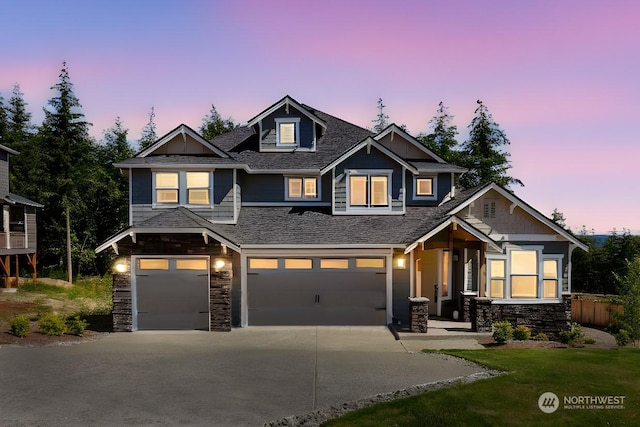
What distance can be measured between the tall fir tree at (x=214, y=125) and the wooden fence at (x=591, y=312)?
1185 inches

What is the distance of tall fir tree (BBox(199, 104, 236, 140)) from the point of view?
38572mm

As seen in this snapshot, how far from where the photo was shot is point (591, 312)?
19266 mm

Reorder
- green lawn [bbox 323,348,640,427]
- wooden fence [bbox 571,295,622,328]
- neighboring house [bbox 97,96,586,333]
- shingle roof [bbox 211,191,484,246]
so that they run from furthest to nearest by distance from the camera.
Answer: wooden fence [bbox 571,295,622,328] → shingle roof [bbox 211,191,484,246] → neighboring house [bbox 97,96,586,333] → green lawn [bbox 323,348,640,427]

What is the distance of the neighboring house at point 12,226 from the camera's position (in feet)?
86.8

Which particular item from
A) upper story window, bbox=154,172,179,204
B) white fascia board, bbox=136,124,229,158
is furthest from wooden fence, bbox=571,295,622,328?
upper story window, bbox=154,172,179,204

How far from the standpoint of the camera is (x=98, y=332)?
1533 cm

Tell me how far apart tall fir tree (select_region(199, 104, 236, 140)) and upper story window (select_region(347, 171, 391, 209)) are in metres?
22.3

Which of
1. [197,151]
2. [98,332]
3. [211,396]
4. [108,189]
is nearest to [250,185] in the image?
[197,151]

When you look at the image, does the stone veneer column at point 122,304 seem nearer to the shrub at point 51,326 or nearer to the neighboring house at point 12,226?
the shrub at point 51,326

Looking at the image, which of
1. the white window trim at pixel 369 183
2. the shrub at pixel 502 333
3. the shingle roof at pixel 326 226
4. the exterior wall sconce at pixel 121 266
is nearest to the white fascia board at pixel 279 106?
the white window trim at pixel 369 183

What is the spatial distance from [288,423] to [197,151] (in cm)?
1306

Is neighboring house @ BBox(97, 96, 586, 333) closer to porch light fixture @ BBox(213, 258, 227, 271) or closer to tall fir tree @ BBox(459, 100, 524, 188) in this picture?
porch light fixture @ BBox(213, 258, 227, 271)

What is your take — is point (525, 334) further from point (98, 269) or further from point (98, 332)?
point (98, 269)

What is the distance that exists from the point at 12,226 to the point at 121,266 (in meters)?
19.0
